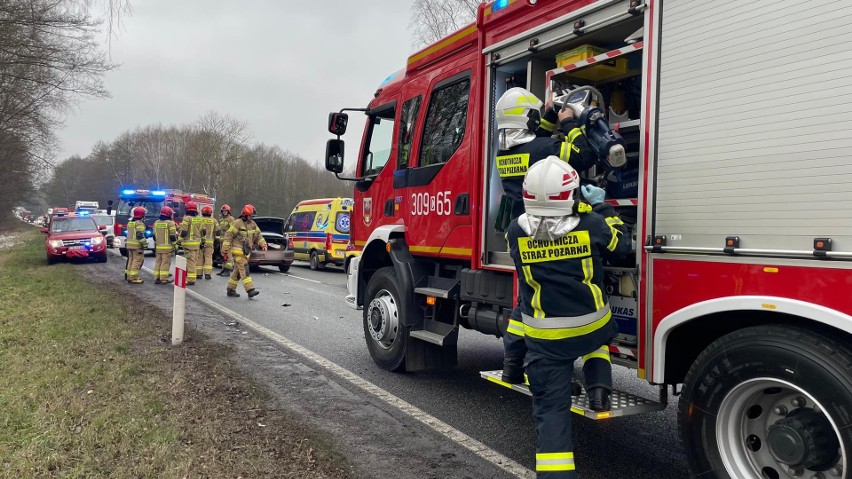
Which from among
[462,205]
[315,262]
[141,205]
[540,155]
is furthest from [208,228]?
[540,155]

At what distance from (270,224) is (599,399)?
16599 mm

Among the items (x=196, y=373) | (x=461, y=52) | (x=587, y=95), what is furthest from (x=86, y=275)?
(x=587, y=95)

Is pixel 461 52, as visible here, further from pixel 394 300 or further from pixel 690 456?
pixel 690 456

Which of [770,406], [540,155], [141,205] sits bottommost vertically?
[770,406]

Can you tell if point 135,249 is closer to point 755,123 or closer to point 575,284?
point 575,284

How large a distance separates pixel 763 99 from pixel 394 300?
3.66 m

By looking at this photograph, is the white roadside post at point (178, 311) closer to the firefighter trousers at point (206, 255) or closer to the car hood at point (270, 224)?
the firefighter trousers at point (206, 255)

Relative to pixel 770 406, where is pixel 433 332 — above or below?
below

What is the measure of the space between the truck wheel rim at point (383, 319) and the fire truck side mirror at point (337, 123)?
5.74ft

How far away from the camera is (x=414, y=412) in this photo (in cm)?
453

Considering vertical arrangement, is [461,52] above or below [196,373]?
above

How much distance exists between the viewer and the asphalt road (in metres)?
3.66

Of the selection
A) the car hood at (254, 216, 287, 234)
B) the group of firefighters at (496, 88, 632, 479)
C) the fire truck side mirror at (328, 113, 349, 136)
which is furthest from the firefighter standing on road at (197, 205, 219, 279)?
the group of firefighters at (496, 88, 632, 479)

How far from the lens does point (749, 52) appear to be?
2.62 m
